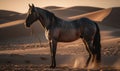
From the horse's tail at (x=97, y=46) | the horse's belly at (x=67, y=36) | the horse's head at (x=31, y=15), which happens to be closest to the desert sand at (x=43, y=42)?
the horse's tail at (x=97, y=46)

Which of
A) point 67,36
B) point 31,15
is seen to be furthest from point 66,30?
point 31,15

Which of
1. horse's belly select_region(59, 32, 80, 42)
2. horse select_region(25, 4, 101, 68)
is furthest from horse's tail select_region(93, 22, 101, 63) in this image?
horse's belly select_region(59, 32, 80, 42)

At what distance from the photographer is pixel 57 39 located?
38.6 ft

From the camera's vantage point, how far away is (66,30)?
1190 centimetres

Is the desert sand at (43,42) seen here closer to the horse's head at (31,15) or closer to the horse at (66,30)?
the horse at (66,30)

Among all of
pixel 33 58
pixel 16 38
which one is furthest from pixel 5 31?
pixel 33 58

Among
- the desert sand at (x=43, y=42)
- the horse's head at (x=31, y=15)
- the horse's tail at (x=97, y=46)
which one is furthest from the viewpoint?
the desert sand at (x=43, y=42)

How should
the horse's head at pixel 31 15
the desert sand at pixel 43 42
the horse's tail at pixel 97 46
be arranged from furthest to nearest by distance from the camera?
the desert sand at pixel 43 42, the horse's head at pixel 31 15, the horse's tail at pixel 97 46

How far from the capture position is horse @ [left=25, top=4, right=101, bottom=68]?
11766 millimetres

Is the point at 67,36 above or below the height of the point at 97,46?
above

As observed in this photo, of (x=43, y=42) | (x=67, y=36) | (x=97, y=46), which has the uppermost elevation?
(x=67, y=36)

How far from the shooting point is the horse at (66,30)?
11.8 meters

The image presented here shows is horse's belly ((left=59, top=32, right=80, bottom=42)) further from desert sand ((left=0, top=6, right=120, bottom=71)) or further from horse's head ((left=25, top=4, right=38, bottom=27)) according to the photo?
desert sand ((left=0, top=6, right=120, bottom=71))

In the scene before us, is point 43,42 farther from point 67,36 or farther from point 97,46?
point 97,46
